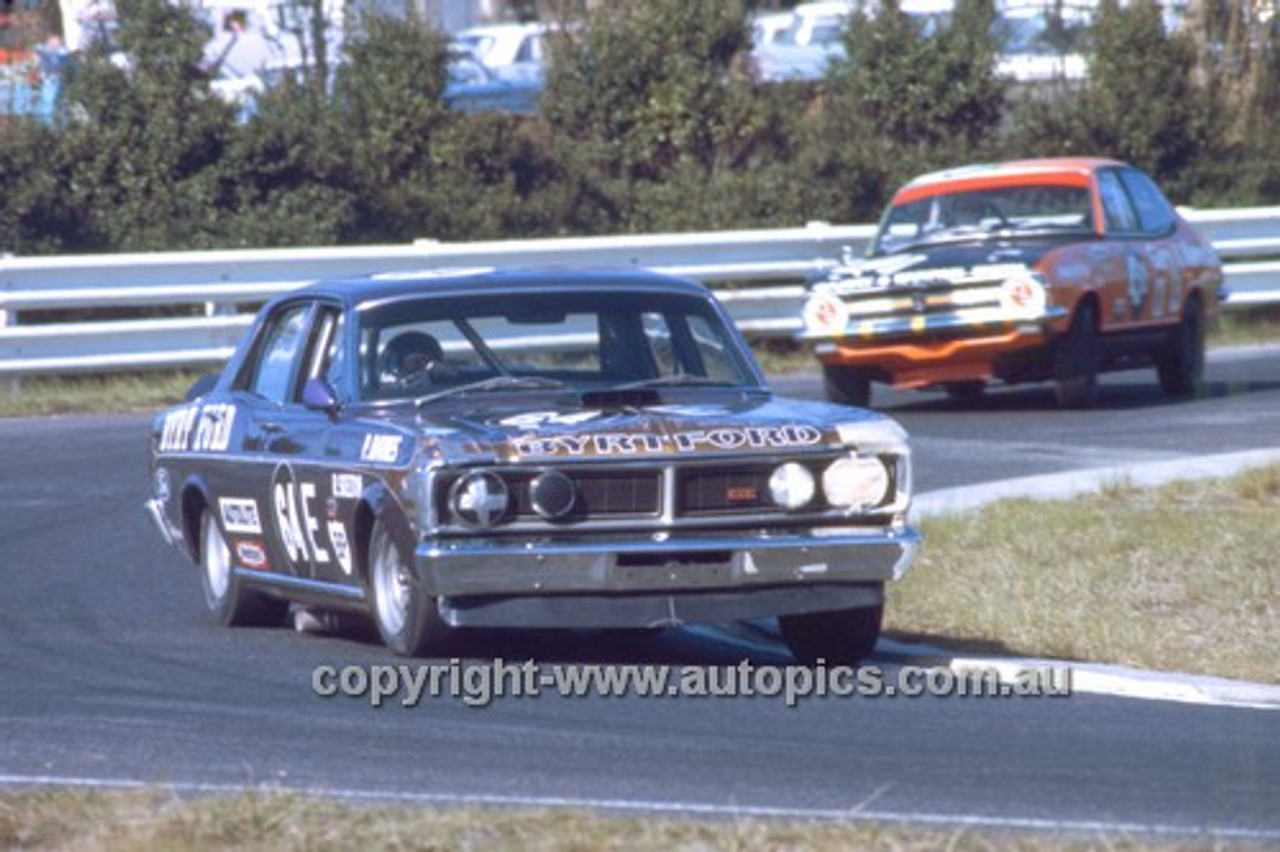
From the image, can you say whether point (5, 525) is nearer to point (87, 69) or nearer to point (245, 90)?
point (87, 69)

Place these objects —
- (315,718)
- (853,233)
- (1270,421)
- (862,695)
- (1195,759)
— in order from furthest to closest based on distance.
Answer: (853,233) < (1270,421) < (862,695) < (315,718) < (1195,759)

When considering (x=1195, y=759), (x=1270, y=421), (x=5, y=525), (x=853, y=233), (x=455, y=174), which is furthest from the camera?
(x=455, y=174)

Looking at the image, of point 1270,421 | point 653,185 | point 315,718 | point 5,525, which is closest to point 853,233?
point 653,185

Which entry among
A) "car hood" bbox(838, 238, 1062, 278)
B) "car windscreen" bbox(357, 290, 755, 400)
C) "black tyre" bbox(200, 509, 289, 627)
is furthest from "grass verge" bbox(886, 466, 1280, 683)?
"car hood" bbox(838, 238, 1062, 278)

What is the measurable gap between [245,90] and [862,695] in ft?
58.1

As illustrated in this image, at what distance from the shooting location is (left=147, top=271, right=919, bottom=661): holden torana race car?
348 inches

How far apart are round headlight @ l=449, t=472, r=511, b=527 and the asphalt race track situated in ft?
2.08

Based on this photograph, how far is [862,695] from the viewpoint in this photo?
8.74 meters

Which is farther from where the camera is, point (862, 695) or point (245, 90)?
point (245, 90)

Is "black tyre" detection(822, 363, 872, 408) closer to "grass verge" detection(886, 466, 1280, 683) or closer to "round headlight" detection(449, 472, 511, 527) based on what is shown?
"grass verge" detection(886, 466, 1280, 683)

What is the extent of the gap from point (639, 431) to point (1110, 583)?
110 inches

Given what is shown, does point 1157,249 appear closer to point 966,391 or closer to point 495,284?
point 966,391

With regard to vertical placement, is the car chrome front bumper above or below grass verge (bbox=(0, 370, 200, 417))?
above

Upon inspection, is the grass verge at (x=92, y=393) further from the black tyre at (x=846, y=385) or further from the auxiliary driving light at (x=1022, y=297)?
the auxiliary driving light at (x=1022, y=297)
